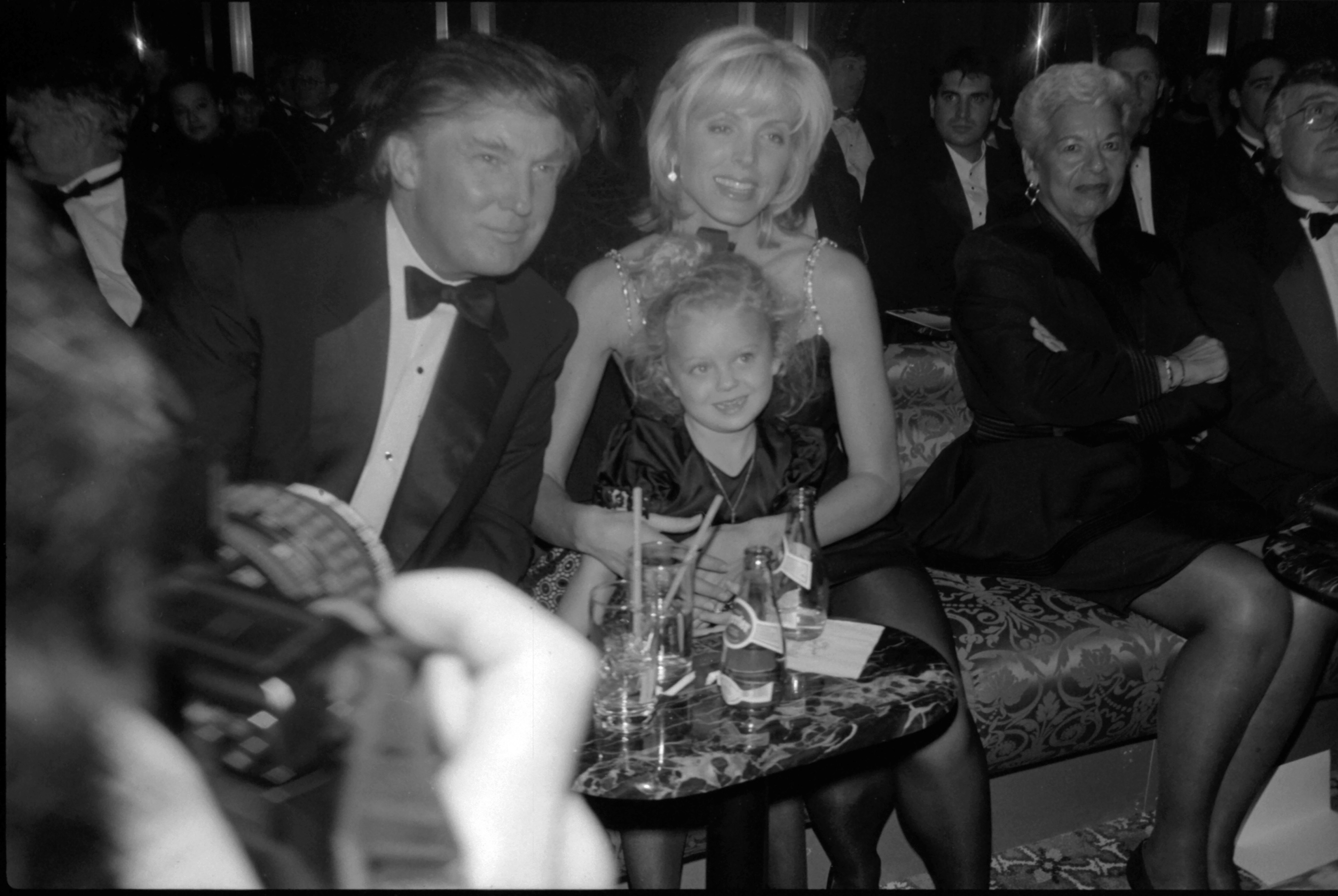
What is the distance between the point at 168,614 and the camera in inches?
44.6

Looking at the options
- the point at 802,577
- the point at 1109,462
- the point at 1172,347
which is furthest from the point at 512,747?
the point at 1172,347

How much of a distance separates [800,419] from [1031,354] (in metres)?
0.52

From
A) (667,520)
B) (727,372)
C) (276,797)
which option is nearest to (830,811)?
(667,520)

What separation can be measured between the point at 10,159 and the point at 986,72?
8.64 ft

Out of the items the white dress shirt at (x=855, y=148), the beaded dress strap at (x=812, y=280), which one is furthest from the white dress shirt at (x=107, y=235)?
the white dress shirt at (x=855, y=148)

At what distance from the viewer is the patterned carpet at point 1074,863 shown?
6.83ft

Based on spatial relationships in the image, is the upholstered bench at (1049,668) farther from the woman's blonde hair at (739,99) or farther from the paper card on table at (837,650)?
the woman's blonde hair at (739,99)

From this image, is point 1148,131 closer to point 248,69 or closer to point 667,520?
point 667,520

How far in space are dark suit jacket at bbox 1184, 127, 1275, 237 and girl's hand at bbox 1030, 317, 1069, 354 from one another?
720mm

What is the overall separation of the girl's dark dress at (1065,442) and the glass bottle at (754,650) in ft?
3.30

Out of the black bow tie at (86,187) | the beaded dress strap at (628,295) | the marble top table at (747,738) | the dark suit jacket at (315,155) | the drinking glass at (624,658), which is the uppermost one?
the dark suit jacket at (315,155)

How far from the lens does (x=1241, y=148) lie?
3039 mm

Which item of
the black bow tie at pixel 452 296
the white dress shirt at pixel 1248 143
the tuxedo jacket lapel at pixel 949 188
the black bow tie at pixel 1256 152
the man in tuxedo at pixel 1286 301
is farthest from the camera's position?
the tuxedo jacket lapel at pixel 949 188

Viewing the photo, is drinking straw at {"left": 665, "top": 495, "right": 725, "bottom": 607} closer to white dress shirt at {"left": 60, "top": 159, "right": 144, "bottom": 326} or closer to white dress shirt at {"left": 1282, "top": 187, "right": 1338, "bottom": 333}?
white dress shirt at {"left": 60, "top": 159, "right": 144, "bottom": 326}
